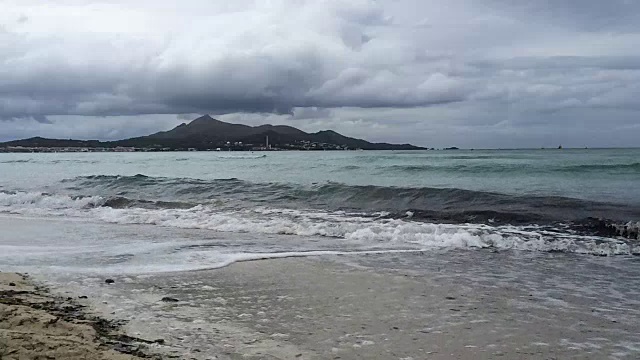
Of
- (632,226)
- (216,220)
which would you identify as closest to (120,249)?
(216,220)

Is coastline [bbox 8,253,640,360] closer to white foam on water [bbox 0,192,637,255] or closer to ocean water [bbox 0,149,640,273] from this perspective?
ocean water [bbox 0,149,640,273]

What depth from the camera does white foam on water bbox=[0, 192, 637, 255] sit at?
10.9m

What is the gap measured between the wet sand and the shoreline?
0.24 metres

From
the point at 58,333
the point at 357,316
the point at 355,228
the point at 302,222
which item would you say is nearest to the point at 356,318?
the point at 357,316

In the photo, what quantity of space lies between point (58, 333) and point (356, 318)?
2.77 meters

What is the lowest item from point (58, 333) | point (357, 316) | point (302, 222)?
point (302, 222)

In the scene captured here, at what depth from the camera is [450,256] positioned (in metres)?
9.66

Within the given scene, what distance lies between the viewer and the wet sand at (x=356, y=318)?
460cm

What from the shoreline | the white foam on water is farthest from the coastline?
the white foam on water

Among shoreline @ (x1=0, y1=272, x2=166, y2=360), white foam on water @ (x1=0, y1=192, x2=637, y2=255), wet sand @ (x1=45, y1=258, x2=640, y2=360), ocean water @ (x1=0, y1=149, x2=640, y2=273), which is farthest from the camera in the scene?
white foam on water @ (x1=0, y1=192, x2=637, y2=255)

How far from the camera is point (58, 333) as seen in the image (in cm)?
448

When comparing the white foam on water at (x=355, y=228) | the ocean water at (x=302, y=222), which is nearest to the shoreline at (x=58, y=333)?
the ocean water at (x=302, y=222)

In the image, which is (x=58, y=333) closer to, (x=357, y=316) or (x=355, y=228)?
(x=357, y=316)

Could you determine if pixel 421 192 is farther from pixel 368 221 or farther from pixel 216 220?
pixel 216 220
